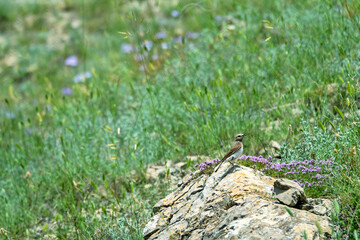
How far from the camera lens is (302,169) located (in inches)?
119

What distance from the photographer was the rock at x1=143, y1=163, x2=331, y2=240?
7.94 ft

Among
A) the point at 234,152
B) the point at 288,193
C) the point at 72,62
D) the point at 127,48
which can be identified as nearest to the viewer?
the point at 288,193

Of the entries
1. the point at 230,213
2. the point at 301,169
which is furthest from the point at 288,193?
the point at 301,169

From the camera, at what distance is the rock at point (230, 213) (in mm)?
2420

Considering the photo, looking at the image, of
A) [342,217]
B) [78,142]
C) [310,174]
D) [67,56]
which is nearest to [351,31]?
[310,174]

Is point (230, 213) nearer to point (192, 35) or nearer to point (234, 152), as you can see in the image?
point (234, 152)

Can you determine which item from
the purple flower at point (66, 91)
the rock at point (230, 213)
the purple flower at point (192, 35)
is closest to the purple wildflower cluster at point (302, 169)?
the rock at point (230, 213)

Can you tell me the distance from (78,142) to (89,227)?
5.26 feet

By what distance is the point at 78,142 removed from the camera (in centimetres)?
501

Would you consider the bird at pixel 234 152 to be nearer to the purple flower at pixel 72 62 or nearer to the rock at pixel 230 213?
the rock at pixel 230 213

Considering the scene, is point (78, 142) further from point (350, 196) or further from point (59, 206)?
point (350, 196)

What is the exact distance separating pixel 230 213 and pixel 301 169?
0.74 m

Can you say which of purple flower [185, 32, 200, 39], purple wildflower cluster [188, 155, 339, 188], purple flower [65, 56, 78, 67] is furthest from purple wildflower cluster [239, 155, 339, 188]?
purple flower [65, 56, 78, 67]

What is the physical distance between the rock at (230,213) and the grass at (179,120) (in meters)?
0.26
